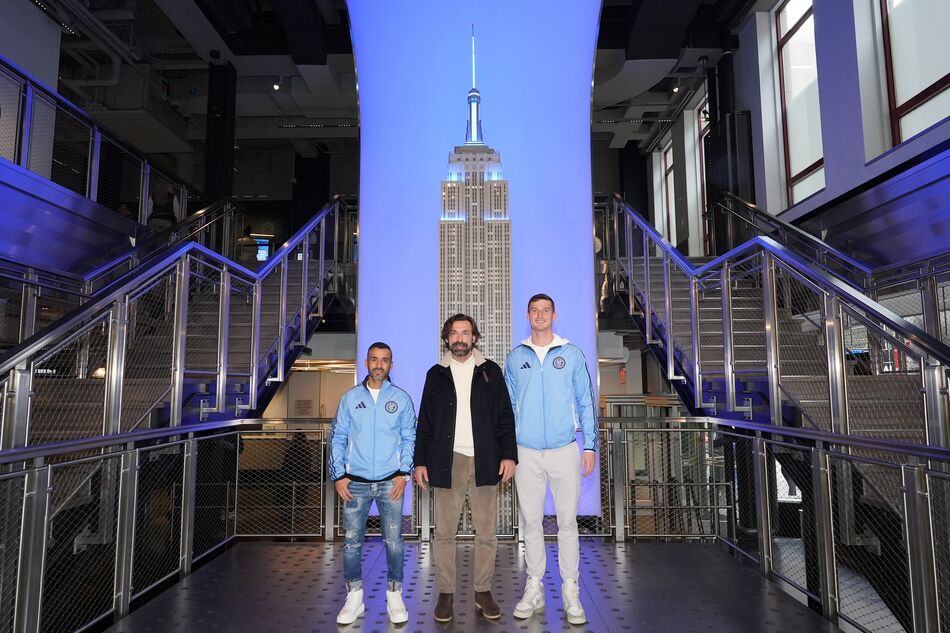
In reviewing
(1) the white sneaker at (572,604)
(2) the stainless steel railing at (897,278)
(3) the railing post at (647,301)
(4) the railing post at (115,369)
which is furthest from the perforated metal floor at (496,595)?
(2) the stainless steel railing at (897,278)

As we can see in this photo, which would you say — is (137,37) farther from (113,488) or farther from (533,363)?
(533,363)

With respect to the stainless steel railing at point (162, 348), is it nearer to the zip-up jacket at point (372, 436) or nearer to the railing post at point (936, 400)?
the zip-up jacket at point (372, 436)

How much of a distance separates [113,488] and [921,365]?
4538mm

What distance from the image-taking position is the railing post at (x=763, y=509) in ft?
12.4

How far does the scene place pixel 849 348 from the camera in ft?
17.8

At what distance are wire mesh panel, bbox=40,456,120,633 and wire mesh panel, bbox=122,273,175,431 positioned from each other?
0.55 metres

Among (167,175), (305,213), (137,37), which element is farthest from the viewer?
(305,213)

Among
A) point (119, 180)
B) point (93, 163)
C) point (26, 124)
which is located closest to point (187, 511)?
point (26, 124)

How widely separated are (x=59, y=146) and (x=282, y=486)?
19.8ft

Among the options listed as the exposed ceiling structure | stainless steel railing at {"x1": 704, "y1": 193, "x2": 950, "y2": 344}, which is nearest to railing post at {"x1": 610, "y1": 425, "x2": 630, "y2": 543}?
stainless steel railing at {"x1": 704, "y1": 193, "x2": 950, "y2": 344}

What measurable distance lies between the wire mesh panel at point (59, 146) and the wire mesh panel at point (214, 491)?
134 inches

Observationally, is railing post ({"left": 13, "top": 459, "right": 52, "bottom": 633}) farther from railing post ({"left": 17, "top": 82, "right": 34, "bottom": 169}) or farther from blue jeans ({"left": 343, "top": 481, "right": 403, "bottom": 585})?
railing post ({"left": 17, "top": 82, "right": 34, "bottom": 169})

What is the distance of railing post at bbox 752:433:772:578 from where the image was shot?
378 centimetres

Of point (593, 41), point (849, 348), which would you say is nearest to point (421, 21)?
point (593, 41)
